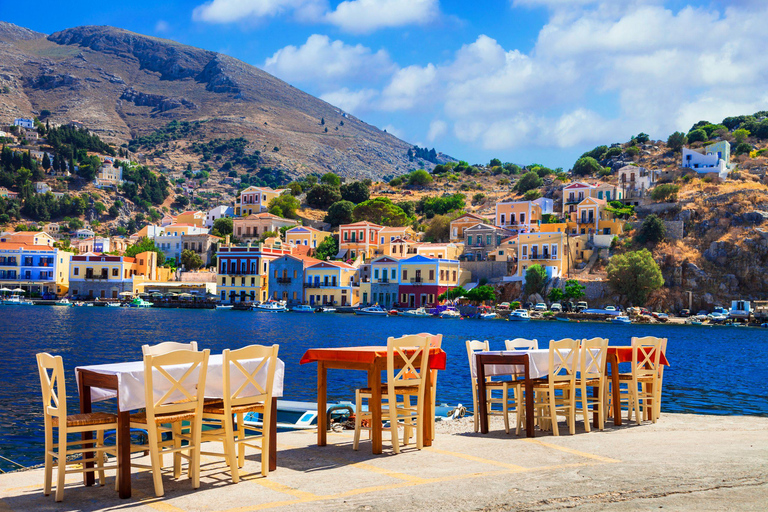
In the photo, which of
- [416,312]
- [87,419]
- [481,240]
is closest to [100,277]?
[416,312]

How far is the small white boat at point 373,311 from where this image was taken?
6975 cm

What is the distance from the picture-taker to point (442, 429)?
1047 centimetres

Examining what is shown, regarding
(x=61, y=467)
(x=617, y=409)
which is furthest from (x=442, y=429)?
(x=61, y=467)

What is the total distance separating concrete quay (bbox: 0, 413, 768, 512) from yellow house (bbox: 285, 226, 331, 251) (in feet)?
269

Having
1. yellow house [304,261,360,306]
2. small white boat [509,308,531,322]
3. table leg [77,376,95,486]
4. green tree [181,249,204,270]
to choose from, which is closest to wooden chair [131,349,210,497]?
table leg [77,376,95,486]

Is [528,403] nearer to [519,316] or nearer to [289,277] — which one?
[519,316]

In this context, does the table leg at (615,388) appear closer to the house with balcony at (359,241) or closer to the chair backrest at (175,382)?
the chair backrest at (175,382)

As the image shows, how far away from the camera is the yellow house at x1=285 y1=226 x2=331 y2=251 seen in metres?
90.2

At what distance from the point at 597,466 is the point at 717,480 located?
1.12 meters

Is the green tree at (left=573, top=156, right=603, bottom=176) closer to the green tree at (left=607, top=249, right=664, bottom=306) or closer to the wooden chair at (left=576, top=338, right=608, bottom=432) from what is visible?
the green tree at (left=607, top=249, right=664, bottom=306)

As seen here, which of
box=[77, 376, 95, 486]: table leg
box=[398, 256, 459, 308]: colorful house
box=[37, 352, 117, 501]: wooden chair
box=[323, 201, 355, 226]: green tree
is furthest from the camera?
box=[323, 201, 355, 226]: green tree

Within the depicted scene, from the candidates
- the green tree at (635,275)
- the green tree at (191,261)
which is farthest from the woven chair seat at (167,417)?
the green tree at (191,261)

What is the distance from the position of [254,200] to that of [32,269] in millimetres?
34493

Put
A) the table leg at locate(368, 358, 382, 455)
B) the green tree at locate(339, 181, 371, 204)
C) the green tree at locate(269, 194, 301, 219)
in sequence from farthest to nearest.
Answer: the green tree at locate(339, 181, 371, 204) → the green tree at locate(269, 194, 301, 219) → the table leg at locate(368, 358, 382, 455)
